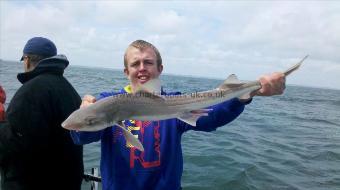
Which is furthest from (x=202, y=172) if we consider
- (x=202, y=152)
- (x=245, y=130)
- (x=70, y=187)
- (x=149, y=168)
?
(x=245, y=130)

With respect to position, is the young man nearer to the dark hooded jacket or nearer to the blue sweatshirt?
the blue sweatshirt

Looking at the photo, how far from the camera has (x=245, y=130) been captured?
2291 cm

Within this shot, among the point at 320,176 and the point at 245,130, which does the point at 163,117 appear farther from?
the point at 245,130

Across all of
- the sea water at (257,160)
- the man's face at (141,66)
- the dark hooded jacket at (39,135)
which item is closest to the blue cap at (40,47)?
the dark hooded jacket at (39,135)

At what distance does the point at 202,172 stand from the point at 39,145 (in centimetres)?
849

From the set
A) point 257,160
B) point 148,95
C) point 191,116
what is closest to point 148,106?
point 148,95

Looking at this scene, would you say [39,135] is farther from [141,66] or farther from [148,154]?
[141,66]

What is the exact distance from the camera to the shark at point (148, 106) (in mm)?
3506

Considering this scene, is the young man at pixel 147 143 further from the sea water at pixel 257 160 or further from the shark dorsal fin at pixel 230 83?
the sea water at pixel 257 160

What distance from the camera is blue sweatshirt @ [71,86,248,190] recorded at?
426 centimetres

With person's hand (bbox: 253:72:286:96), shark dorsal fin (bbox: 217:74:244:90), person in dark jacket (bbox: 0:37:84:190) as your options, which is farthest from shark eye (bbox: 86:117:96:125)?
person's hand (bbox: 253:72:286:96)

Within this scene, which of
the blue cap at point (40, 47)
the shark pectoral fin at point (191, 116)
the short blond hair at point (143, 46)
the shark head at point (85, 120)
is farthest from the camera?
the blue cap at point (40, 47)

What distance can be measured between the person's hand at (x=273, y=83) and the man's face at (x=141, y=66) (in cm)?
140

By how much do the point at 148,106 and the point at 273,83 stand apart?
1.66 meters
